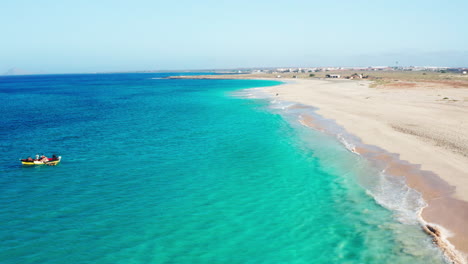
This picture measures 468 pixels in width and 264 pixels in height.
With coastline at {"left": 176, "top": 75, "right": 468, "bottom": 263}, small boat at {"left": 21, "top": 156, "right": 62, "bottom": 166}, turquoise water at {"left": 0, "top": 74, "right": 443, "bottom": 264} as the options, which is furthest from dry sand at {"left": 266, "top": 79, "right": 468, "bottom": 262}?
small boat at {"left": 21, "top": 156, "right": 62, "bottom": 166}

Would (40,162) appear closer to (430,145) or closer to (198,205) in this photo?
(198,205)

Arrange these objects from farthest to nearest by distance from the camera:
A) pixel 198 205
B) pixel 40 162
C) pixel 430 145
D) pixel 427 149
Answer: pixel 430 145, pixel 427 149, pixel 40 162, pixel 198 205

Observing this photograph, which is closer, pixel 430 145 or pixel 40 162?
pixel 40 162

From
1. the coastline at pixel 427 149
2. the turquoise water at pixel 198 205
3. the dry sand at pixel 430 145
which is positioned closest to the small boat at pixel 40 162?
the turquoise water at pixel 198 205

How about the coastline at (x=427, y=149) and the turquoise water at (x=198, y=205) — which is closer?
the turquoise water at (x=198, y=205)

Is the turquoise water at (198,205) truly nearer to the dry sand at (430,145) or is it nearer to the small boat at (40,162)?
the small boat at (40,162)

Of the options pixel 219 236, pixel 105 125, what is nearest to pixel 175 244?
pixel 219 236

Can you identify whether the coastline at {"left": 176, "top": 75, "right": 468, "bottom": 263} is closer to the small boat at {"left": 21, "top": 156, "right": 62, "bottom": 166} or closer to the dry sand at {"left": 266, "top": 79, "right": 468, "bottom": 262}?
the dry sand at {"left": 266, "top": 79, "right": 468, "bottom": 262}

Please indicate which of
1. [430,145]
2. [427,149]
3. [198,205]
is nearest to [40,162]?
[198,205]

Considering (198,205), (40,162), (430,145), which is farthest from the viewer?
(430,145)
